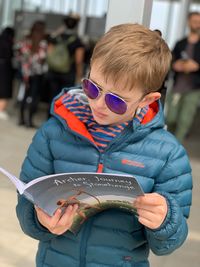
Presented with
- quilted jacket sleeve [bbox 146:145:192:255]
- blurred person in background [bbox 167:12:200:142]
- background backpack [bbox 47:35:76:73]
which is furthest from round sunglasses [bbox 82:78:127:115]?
background backpack [bbox 47:35:76:73]

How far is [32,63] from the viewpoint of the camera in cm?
715

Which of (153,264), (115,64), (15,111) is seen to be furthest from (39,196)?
(15,111)

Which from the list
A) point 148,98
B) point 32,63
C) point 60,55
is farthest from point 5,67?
point 148,98

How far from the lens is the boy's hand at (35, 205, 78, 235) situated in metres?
1.38

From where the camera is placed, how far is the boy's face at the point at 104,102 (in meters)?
1.35

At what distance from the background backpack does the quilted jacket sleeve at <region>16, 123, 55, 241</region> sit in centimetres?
559

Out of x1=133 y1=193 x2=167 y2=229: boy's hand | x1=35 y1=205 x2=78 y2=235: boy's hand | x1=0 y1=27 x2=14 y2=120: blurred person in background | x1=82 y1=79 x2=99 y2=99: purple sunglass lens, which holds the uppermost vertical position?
x1=82 y1=79 x2=99 y2=99: purple sunglass lens

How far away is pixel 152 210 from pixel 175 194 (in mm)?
150

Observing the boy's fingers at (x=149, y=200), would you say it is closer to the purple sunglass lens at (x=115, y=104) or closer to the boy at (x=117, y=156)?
the boy at (x=117, y=156)

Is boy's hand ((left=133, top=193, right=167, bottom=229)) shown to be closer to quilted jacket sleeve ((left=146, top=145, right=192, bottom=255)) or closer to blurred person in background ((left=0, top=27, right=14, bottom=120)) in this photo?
quilted jacket sleeve ((left=146, top=145, right=192, bottom=255))

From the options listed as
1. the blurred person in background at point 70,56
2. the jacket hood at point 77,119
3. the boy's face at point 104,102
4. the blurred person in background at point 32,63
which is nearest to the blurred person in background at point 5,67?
the blurred person in background at point 32,63

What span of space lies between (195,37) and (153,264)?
11.3ft

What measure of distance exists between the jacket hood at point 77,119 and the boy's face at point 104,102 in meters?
0.06

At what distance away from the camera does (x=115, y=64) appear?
131 centimetres
